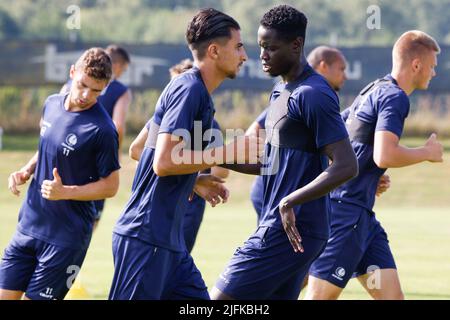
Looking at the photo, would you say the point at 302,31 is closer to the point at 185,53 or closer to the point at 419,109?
the point at 185,53

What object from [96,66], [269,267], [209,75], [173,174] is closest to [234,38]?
[209,75]

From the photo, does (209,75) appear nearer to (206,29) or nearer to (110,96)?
(206,29)

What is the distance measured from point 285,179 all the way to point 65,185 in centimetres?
182

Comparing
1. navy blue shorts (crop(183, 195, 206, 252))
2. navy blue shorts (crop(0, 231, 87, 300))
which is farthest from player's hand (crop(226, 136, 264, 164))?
navy blue shorts (crop(183, 195, 206, 252))

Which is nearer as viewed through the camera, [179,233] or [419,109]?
[179,233]

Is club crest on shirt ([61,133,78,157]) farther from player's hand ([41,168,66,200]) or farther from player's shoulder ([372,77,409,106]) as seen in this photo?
player's shoulder ([372,77,409,106])

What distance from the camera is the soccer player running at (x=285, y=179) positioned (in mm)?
6801

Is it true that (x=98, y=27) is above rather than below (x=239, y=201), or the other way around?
above

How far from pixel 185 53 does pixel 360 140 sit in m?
24.2

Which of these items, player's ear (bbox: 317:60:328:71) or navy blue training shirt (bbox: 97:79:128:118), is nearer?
player's ear (bbox: 317:60:328:71)

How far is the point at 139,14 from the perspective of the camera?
54906 mm

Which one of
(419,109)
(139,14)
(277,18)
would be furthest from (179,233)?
(139,14)

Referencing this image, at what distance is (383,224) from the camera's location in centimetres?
2039

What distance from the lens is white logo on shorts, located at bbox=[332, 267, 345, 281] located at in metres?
8.49
